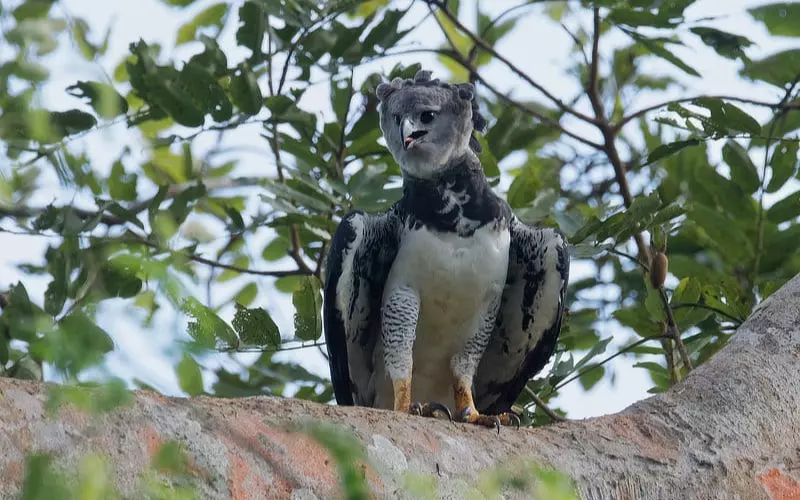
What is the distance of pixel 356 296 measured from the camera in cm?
510

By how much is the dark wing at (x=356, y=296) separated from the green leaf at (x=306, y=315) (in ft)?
0.33

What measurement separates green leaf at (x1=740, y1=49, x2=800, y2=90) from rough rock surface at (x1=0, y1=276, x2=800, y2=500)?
5.54 ft

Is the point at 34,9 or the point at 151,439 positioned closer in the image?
the point at 151,439

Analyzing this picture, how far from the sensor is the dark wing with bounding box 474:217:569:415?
196 inches

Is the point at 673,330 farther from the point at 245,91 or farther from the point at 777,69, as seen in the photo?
the point at 245,91

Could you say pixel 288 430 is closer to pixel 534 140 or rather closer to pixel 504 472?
pixel 504 472

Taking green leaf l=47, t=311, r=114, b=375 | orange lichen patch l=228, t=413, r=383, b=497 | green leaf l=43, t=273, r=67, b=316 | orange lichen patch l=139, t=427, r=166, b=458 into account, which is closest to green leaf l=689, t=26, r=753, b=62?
green leaf l=43, t=273, r=67, b=316

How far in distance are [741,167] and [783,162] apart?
9.1 inches

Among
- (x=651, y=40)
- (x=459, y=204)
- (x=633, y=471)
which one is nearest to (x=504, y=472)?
(x=633, y=471)

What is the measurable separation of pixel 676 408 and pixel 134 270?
2.25 metres

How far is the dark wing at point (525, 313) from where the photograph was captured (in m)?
→ 4.98

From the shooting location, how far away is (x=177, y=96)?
15.4 ft

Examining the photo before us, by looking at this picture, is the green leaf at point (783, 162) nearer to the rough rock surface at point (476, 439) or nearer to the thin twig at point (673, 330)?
the thin twig at point (673, 330)

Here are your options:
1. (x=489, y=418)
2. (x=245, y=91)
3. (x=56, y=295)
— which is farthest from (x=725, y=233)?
(x=56, y=295)
